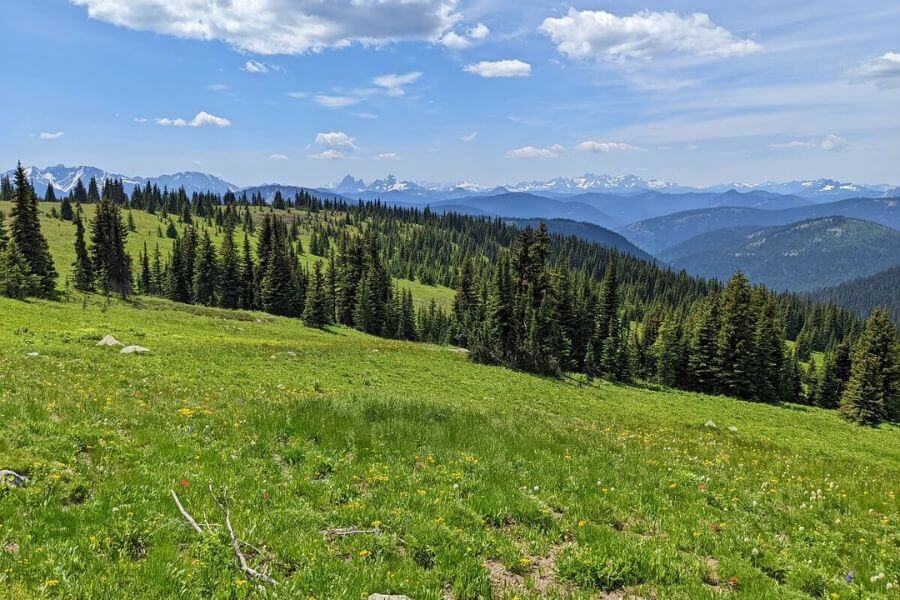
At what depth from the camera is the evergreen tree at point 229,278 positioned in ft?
324

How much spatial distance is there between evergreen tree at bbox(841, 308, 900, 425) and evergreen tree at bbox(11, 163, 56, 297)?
345 feet

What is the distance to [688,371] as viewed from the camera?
72875mm

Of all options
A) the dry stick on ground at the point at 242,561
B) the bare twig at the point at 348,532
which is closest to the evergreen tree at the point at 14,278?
the dry stick on ground at the point at 242,561

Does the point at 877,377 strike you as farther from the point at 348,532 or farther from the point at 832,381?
the point at 348,532

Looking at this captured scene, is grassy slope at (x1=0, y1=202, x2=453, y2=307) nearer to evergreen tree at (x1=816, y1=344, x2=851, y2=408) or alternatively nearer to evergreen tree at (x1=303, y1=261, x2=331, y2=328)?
evergreen tree at (x1=303, y1=261, x2=331, y2=328)

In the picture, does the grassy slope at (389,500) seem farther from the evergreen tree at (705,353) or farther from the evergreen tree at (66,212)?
the evergreen tree at (66,212)

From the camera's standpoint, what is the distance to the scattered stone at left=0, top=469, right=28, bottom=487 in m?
8.18

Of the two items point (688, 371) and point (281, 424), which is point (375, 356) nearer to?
point (281, 424)

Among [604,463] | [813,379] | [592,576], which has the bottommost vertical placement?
[813,379]

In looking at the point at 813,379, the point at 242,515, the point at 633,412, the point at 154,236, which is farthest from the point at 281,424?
the point at 154,236

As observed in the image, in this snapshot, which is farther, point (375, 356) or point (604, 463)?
point (375, 356)

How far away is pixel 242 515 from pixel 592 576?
608 centimetres

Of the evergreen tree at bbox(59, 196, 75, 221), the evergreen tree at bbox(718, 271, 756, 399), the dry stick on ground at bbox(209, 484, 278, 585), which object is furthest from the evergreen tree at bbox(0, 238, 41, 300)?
the evergreen tree at bbox(59, 196, 75, 221)

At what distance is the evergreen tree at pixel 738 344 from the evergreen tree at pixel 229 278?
297ft
